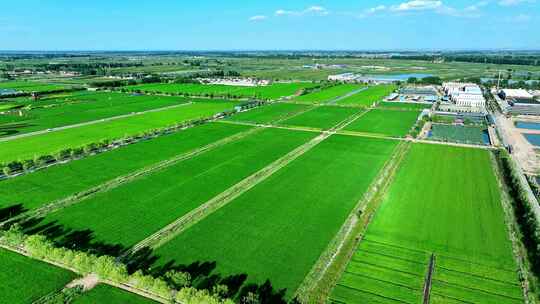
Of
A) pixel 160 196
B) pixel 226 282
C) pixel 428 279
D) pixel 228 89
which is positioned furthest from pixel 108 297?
pixel 228 89

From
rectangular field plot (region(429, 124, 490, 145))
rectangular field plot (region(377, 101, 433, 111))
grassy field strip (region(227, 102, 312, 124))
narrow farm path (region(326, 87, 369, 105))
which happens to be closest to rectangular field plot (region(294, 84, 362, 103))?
narrow farm path (region(326, 87, 369, 105))

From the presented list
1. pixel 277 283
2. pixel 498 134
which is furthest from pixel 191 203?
pixel 498 134

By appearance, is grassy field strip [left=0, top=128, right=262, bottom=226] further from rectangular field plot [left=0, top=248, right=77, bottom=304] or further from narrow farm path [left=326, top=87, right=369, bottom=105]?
narrow farm path [left=326, top=87, right=369, bottom=105]

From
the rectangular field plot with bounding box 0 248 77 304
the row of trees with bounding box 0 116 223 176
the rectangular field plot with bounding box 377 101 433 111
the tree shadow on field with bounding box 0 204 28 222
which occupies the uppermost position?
the rectangular field plot with bounding box 377 101 433 111

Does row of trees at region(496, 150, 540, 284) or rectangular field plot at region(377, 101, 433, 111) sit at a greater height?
rectangular field plot at region(377, 101, 433, 111)

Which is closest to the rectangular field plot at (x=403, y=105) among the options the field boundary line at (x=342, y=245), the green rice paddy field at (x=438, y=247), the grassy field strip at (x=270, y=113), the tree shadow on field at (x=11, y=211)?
the grassy field strip at (x=270, y=113)

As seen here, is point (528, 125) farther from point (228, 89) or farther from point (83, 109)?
point (83, 109)
